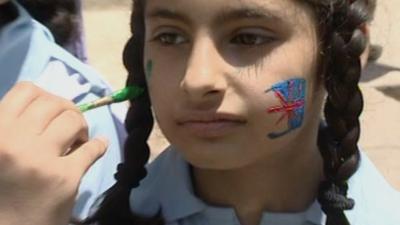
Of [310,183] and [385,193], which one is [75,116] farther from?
[385,193]

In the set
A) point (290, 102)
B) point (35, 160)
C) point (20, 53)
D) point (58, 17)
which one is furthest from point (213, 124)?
point (58, 17)

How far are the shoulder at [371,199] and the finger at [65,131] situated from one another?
1.21 feet

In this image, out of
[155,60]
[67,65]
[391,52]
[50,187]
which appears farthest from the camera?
[391,52]

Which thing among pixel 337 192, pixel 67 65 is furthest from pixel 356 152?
pixel 67 65

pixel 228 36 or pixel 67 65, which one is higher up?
pixel 228 36

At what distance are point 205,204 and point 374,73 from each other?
8.07 ft

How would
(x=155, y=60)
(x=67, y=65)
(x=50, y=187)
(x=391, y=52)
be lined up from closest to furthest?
(x=50, y=187), (x=155, y=60), (x=67, y=65), (x=391, y=52)

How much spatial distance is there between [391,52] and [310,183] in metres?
2.70

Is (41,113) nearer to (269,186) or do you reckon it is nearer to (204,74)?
(204,74)

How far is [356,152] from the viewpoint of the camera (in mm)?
1224

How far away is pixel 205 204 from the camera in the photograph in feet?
4.07

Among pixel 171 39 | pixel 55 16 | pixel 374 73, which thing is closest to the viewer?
pixel 171 39

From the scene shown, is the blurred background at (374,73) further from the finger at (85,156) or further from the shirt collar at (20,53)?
the finger at (85,156)

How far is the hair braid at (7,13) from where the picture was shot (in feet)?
5.10
